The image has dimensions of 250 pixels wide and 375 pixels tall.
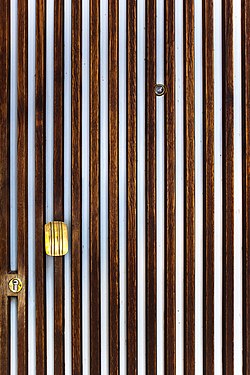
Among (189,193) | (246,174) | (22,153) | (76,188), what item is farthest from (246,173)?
(22,153)

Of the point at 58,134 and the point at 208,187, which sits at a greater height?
the point at 58,134

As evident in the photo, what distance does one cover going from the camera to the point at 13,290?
1.96 ft

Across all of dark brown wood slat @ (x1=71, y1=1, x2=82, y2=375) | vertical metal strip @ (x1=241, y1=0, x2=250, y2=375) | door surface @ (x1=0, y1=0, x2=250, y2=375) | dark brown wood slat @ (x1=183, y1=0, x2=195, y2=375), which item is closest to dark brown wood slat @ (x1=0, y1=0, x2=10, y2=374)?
door surface @ (x1=0, y1=0, x2=250, y2=375)

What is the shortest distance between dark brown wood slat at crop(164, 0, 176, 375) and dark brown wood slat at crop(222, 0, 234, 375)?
97 millimetres

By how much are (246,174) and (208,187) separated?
76mm

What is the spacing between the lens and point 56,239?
1.90 feet

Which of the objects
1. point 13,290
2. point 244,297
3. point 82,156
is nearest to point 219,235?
point 244,297

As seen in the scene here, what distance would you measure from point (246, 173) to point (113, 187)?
254 millimetres

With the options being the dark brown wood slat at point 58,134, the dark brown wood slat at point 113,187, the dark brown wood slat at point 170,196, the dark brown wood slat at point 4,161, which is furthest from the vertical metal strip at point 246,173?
the dark brown wood slat at point 4,161

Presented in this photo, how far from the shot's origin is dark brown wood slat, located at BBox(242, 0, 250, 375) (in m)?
0.60


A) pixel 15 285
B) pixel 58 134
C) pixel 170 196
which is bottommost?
pixel 15 285

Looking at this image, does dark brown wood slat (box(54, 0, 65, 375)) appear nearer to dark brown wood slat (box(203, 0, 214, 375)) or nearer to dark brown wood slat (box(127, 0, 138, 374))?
dark brown wood slat (box(127, 0, 138, 374))

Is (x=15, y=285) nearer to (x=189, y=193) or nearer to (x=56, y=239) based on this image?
(x=56, y=239)

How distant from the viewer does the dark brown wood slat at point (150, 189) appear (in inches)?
23.4
